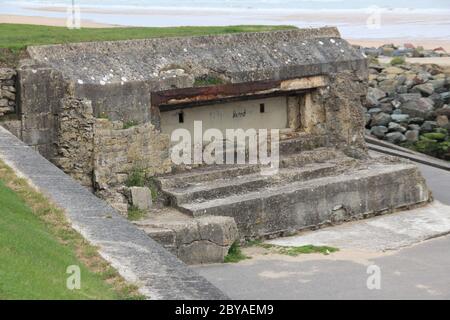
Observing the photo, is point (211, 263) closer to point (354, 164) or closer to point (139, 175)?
point (139, 175)

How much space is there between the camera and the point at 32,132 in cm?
1145

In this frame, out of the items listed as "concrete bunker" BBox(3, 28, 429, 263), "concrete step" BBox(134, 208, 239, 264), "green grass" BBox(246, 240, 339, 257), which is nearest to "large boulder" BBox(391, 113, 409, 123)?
"concrete bunker" BBox(3, 28, 429, 263)

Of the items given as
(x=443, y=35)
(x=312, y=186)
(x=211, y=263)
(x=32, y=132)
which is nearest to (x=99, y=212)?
(x=211, y=263)

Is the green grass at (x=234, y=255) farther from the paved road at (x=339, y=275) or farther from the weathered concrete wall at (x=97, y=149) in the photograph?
the weathered concrete wall at (x=97, y=149)

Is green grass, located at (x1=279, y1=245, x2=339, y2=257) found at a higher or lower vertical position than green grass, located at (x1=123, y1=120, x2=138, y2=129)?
lower

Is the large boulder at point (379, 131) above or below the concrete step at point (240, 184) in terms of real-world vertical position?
below

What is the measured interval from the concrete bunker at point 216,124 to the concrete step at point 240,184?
0.6 inches

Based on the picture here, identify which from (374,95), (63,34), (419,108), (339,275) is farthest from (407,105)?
(339,275)

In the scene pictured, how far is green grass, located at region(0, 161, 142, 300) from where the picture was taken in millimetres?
5688

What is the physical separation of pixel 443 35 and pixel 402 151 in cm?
2858

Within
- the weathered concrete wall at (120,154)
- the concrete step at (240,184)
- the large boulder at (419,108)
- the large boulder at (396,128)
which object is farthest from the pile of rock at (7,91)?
the large boulder at (419,108)

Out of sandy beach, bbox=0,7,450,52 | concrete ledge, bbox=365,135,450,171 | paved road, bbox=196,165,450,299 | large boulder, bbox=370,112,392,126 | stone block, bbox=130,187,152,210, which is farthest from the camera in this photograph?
sandy beach, bbox=0,7,450,52

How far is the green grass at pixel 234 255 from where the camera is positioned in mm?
10936

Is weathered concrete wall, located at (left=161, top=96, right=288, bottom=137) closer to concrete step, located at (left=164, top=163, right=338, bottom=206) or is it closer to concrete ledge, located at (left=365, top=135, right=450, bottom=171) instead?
concrete step, located at (left=164, top=163, right=338, bottom=206)
